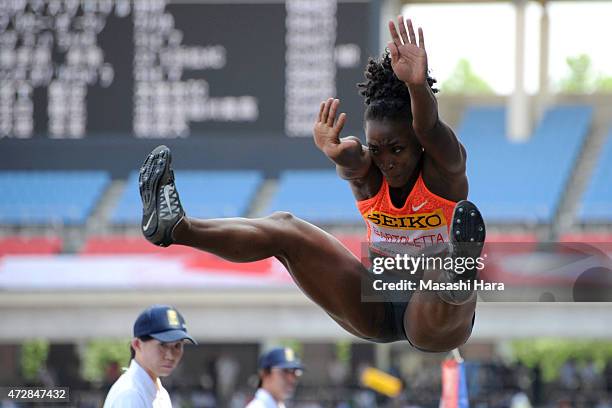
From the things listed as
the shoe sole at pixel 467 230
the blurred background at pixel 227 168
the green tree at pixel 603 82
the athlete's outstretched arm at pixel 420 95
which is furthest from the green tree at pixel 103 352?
the shoe sole at pixel 467 230

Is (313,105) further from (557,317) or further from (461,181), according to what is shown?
(461,181)

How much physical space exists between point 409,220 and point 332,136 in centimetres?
54

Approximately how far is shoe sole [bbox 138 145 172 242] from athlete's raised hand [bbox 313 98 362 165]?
2.29ft

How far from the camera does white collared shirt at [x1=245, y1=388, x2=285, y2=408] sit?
22.9 ft

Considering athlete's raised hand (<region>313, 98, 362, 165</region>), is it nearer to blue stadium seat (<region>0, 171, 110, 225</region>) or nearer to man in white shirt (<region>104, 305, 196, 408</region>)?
man in white shirt (<region>104, 305, 196, 408</region>)

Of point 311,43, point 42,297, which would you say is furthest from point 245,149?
point 42,297

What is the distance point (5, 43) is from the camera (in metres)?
15.6

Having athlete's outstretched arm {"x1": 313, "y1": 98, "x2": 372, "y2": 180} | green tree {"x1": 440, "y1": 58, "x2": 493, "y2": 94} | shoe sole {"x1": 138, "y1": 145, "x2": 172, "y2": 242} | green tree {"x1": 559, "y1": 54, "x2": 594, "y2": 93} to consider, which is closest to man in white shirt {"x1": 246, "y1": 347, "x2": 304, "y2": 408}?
athlete's outstretched arm {"x1": 313, "y1": 98, "x2": 372, "y2": 180}

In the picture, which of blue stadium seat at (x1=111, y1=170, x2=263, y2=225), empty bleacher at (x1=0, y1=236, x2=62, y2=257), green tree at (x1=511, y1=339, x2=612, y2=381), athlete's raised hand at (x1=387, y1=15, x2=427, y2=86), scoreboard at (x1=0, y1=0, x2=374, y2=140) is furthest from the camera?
green tree at (x1=511, y1=339, x2=612, y2=381)

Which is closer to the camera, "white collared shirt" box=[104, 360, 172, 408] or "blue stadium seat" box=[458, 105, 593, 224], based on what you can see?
"white collared shirt" box=[104, 360, 172, 408]

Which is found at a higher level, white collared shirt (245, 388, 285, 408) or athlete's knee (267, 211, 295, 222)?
athlete's knee (267, 211, 295, 222)

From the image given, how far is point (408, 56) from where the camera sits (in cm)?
465

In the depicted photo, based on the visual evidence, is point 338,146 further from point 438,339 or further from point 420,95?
point 438,339

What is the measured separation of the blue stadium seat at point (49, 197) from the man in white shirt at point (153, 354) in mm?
13648
